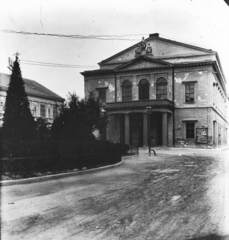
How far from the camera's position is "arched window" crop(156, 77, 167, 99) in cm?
3712

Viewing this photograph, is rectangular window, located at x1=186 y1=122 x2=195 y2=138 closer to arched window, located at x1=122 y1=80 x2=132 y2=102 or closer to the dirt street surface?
arched window, located at x1=122 y1=80 x2=132 y2=102

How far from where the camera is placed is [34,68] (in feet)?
32.0

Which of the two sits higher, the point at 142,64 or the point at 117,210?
the point at 142,64

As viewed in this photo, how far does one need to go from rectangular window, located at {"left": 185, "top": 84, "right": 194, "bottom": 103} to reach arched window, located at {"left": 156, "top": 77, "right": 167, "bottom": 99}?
2670mm

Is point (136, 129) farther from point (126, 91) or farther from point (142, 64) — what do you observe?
point (142, 64)

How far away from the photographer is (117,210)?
6441mm

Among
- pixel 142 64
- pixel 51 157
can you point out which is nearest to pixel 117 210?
pixel 51 157

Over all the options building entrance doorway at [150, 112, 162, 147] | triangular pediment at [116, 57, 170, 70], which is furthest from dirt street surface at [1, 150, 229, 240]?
triangular pediment at [116, 57, 170, 70]

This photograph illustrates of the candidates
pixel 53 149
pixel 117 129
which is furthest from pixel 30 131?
pixel 117 129

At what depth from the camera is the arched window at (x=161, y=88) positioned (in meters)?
37.1

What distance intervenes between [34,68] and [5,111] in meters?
1.71

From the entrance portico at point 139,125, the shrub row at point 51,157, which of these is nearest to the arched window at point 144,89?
the entrance portico at point 139,125

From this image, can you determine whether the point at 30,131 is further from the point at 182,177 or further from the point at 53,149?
the point at 182,177

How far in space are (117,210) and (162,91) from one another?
31929mm
